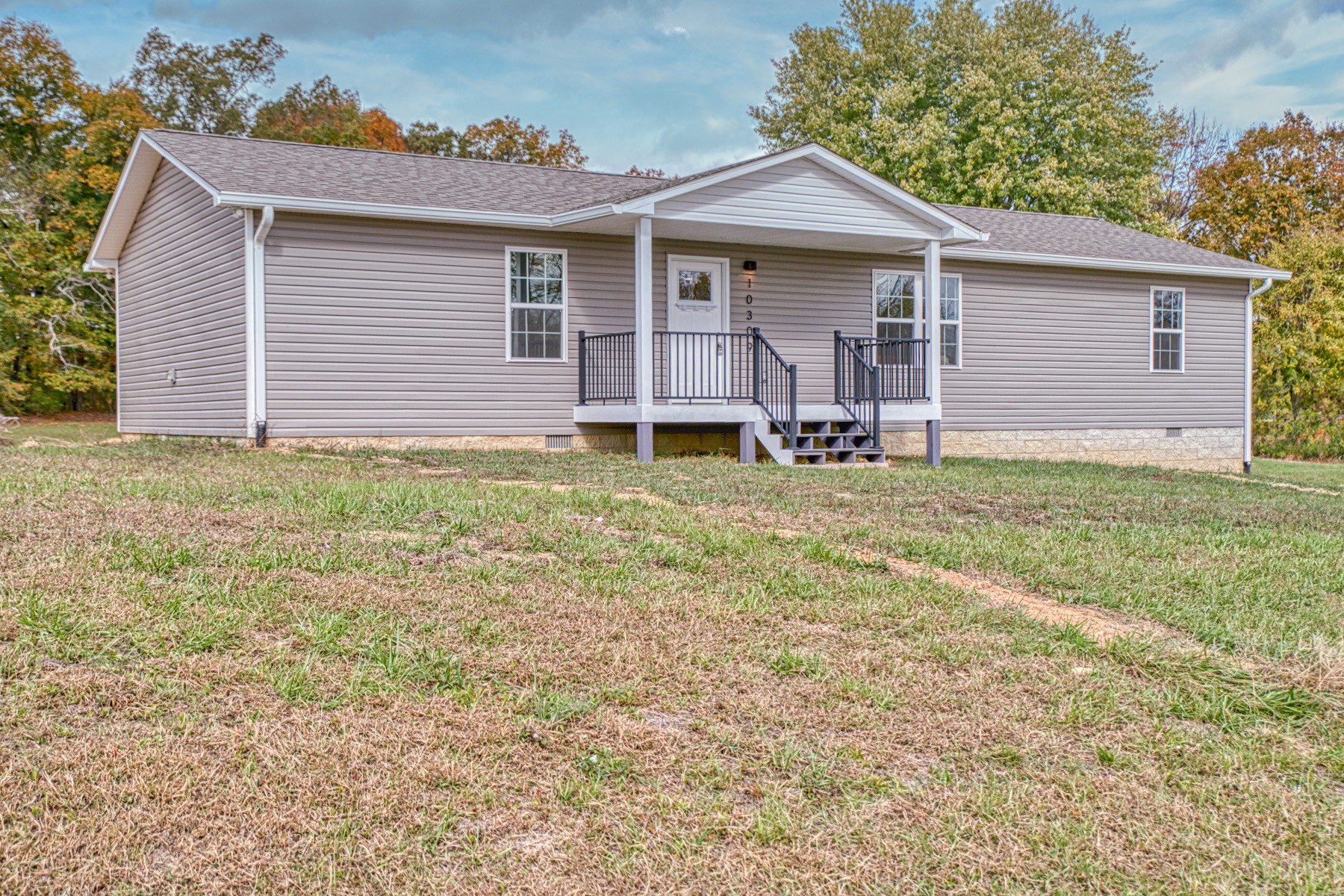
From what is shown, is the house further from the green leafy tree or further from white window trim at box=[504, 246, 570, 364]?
the green leafy tree

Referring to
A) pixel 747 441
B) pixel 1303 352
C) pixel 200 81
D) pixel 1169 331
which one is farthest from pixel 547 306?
pixel 200 81

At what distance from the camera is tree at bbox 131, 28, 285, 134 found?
30.6m

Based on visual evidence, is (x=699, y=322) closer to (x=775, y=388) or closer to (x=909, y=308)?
(x=775, y=388)

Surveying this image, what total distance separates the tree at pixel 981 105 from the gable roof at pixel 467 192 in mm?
11967

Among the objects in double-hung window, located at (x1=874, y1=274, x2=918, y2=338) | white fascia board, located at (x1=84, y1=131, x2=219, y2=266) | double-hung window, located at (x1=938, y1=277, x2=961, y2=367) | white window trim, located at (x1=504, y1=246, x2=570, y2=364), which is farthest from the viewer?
double-hung window, located at (x1=938, y1=277, x2=961, y2=367)

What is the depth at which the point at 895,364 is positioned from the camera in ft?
49.6

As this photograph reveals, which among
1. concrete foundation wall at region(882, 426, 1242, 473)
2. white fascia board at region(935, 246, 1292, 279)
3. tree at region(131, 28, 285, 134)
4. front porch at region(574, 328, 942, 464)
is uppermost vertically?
tree at region(131, 28, 285, 134)

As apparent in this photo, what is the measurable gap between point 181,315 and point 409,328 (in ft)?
11.7

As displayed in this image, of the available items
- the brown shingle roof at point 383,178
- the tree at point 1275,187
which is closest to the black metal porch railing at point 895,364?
A: the brown shingle roof at point 383,178

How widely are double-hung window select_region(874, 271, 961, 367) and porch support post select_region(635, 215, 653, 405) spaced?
4538 mm

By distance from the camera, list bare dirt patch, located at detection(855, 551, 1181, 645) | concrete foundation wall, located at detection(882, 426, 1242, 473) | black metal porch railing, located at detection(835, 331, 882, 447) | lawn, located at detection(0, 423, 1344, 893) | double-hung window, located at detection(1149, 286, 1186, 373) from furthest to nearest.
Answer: double-hung window, located at detection(1149, 286, 1186, 373) → concrete foundation wall, located at detection(882, 426, 1242, 473) → black metal porch railing, located at detection(835, 331, 882, 447) → bare dirt patch, located at detection(855, 551, 1181, 645) → lawn, located at detection(0, 423, 1344, 893)

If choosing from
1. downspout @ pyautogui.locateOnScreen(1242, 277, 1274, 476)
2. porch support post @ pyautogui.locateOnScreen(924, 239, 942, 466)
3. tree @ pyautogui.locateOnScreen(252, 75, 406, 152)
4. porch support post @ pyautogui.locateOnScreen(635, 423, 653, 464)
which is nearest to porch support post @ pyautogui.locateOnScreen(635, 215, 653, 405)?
porch support post @ pyautogui.locateOnScreen(635, 423, 653, 464)

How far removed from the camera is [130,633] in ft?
11.7

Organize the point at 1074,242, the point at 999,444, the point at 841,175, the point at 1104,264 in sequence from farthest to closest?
the point at 1074,242 → the point at 1104,264 → the point at 999,444 → the point at 841,175
